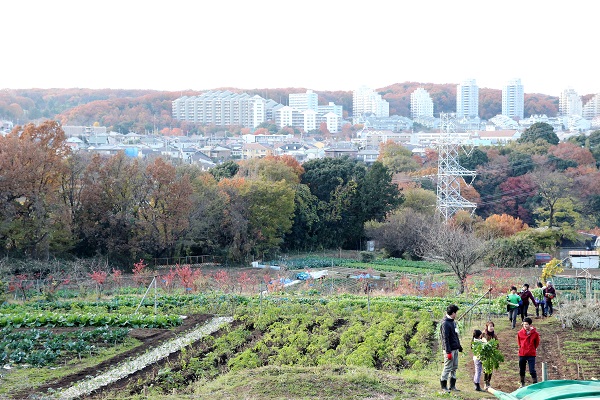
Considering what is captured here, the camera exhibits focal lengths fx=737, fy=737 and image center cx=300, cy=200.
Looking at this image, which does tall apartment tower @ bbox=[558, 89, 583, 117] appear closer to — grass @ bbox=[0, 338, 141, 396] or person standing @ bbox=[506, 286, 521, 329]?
person standing @ bbox=[506, 286, 521, 329]

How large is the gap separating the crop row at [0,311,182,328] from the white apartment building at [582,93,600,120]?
198 metres

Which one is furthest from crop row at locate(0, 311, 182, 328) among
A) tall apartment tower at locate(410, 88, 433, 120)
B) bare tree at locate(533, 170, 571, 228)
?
tall apartment tower at locate(410, 88, 433, 120)

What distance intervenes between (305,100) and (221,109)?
3266cm

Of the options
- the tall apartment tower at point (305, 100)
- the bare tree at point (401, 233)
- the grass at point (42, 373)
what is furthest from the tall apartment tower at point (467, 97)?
the grass at point (42, 373)

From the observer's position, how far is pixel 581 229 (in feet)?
155

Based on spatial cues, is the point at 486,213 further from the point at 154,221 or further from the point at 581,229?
the point at 154,221

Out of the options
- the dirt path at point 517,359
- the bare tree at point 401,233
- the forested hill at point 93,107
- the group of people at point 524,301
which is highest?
the forested hill at point 93,107

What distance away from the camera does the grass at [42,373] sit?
1151cm

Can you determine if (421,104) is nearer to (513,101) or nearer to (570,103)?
(513,101)

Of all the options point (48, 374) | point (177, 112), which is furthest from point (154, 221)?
point (177, 112)

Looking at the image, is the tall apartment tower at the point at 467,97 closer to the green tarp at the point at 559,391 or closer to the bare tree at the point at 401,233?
the bare tree at the point at 401,233

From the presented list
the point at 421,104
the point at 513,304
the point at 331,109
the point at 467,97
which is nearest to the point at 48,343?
the point at 513,304

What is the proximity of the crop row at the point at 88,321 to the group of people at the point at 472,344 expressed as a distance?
7.51 meters

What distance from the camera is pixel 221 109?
15212 cm
